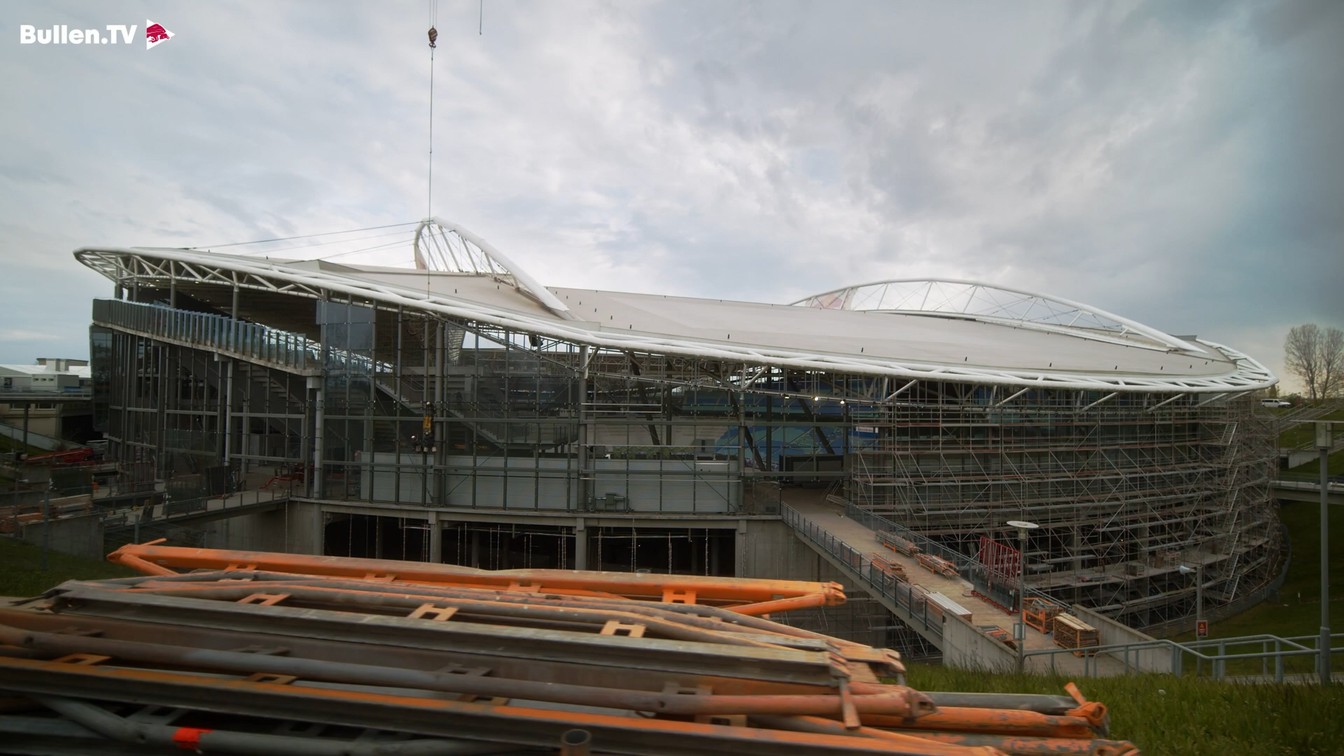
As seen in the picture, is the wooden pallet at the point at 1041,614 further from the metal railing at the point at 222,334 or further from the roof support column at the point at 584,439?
the metal railing at the point at 222,334

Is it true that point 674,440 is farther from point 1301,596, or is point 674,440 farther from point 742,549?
point 1301,596

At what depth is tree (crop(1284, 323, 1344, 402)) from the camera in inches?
1446

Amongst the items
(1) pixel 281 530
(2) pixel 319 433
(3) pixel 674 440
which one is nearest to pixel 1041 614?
(3) pixel 674 440

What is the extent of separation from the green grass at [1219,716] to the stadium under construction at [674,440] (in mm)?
11323

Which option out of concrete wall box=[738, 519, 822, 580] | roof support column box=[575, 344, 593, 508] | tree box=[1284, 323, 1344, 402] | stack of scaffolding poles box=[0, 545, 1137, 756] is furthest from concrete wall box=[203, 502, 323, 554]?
tree box=[1284, 323, 1344, 402]

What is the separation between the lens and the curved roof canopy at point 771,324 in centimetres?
1820

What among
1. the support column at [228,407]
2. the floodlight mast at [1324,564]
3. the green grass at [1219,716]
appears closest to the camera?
the green grass at [1219,716]

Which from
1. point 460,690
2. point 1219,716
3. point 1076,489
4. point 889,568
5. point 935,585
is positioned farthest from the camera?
point 1076,489

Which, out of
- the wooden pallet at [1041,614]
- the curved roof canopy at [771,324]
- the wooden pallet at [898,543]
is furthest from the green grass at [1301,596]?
the wooden pallet at [1041,614]

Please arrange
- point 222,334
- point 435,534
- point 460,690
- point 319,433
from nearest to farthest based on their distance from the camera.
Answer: point 460,690, point 435,534, point 319,433, point 222,334

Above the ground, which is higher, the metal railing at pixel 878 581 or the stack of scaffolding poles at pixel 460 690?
the stack of scaffolding poles at pixel 460 690

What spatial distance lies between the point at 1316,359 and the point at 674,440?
1734 inches

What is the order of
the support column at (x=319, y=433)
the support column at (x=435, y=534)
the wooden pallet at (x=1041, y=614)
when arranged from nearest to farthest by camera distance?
the wooden pallet at (x=1041, y=614) → the support column at (x=435, y=534) → the support column at (x=319, y=433)

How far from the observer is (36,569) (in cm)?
1058
